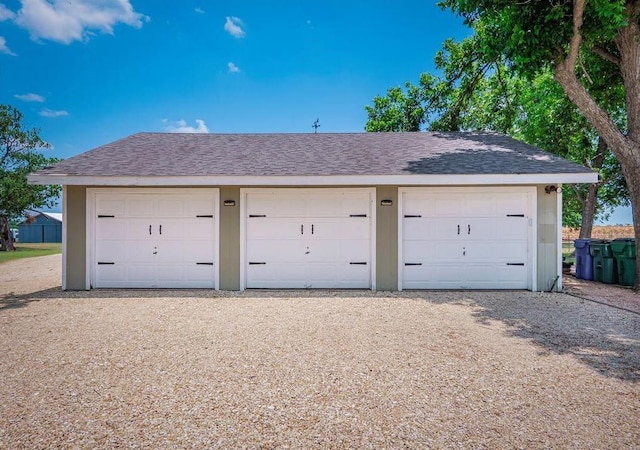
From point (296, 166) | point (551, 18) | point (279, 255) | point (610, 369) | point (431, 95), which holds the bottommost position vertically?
point (610, 369)

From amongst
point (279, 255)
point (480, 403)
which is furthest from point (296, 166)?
point (480, 403)

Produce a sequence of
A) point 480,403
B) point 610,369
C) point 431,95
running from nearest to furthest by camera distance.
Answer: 1. point 480,403
2. point 610,369
3. point 431,95

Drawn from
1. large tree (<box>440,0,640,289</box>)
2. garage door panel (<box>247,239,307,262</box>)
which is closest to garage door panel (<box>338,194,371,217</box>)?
garage door panel (<box>247,239,307,262</box>)

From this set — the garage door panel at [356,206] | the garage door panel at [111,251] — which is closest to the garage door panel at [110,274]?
the garage door panel at [111,251]

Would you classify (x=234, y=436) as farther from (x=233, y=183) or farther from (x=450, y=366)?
(x=233, y=183)

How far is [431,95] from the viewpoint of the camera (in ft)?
54.1

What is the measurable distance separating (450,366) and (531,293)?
193 inches

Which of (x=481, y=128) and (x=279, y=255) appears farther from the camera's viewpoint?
(x=481, y=128)

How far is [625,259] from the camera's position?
28.3ft

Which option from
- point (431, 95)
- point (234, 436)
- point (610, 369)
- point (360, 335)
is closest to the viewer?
point (234, 436)

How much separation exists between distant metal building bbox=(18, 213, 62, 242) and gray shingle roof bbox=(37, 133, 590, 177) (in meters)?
33.4

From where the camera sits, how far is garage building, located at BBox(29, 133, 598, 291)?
7.58m

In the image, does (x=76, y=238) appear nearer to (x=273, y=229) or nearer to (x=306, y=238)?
(x=273, y=229)

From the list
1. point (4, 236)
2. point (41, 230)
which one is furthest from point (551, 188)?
point (41, 230)
